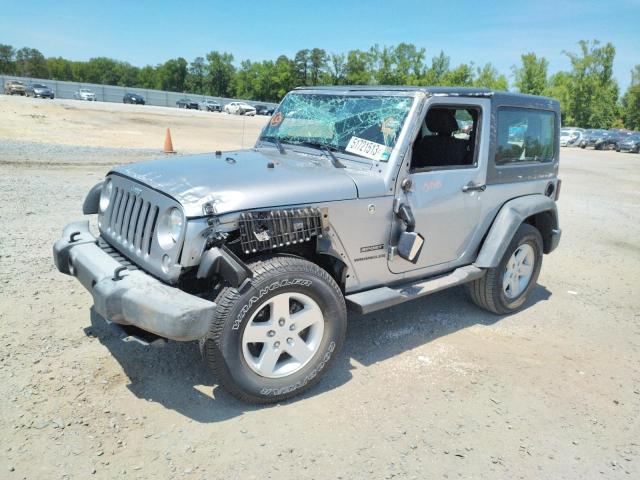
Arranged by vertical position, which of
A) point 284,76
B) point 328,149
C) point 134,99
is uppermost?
point 284,76

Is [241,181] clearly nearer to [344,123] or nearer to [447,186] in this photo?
[344,123]

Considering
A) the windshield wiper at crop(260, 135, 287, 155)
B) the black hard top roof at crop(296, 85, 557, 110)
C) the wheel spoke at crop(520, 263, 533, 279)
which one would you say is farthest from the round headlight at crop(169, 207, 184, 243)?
the wheel spoke at crop(520, 263, 533, 279)

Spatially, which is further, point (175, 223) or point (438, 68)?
point (438, 68)

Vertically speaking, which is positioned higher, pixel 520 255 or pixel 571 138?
pixel 571 138

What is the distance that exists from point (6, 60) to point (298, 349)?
126 m

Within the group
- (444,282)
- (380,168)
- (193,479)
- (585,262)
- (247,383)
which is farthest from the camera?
(585,262)

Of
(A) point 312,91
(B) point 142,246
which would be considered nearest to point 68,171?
(A) point 312,91

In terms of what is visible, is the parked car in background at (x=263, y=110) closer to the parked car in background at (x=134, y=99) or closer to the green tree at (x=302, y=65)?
the parked car in background at (x=134, y=99)

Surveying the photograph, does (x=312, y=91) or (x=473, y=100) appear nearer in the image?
(x=473, y=100)

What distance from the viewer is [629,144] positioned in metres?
36.2

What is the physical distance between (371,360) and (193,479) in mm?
1717

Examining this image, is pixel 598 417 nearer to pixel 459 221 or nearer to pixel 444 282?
pixel 444 282

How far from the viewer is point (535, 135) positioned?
197 inches

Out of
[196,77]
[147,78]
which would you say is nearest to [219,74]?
[196,77]
